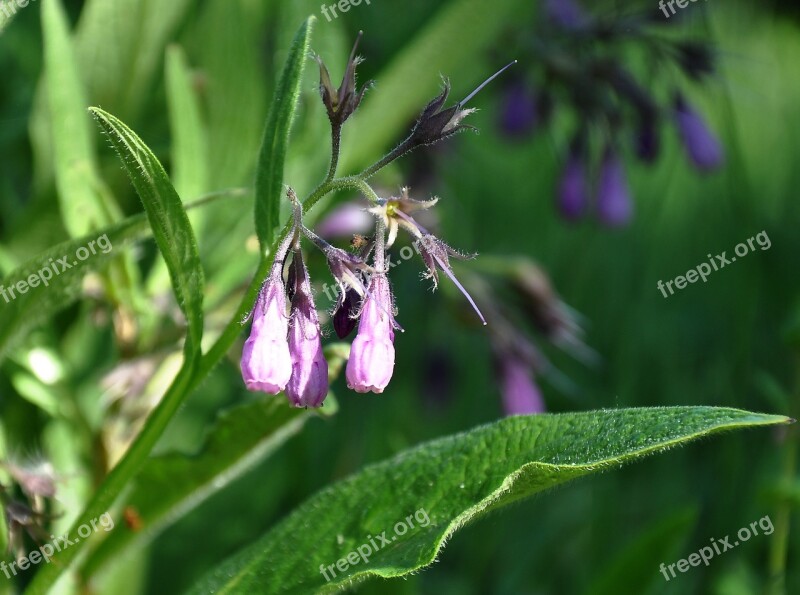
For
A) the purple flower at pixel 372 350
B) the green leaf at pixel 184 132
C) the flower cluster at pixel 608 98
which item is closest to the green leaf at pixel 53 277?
the purple flower at pixel 372 350

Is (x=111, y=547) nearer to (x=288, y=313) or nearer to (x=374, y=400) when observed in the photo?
(x=288, y=313)

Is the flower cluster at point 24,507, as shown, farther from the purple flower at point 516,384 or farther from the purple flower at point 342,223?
the purple flower at point 516,384

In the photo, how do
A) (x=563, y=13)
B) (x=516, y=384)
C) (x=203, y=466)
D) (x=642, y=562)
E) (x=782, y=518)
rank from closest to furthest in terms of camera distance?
(x=203, y=466) → (x=642, y=562) → (x=782, y=518) → (x=516, y=384) → (x=563, y=13)

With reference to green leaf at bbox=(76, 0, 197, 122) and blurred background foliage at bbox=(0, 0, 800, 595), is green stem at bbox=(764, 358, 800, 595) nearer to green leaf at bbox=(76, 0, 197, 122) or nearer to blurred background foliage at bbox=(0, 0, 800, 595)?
blurred background foliage at bbox=(0, 0, 800, 595)

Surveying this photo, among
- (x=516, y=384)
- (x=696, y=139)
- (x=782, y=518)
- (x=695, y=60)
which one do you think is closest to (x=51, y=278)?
(x=516, y=384)

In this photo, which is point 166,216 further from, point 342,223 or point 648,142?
point 648,142

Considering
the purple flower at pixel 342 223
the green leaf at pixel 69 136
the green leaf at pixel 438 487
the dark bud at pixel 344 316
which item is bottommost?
the green leaf at pixel 438 487
